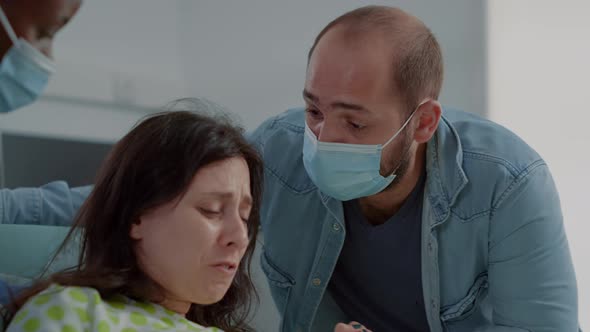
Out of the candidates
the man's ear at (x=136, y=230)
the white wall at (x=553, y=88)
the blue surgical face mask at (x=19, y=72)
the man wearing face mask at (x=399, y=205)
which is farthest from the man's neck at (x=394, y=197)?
the white wall at (x=553, y=88)

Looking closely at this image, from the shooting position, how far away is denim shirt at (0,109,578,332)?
1.46 meters

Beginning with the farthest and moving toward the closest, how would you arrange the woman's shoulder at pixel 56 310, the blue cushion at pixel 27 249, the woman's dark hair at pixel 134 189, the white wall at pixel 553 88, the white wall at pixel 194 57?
the white wall at pixel 194 57 < the white wall at pixel 553 88 < the blue cushion at pixel 27 249 < the woman's dark hair at pixel 134 189 < the woman's shoulder at pixel 56 310

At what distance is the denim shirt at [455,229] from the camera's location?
1.46 meters

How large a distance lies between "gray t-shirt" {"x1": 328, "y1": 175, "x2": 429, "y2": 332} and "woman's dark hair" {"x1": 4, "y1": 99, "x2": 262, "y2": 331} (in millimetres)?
460

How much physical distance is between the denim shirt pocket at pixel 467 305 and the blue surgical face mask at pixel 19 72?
114 cm

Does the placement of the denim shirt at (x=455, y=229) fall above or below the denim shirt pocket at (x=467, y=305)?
above

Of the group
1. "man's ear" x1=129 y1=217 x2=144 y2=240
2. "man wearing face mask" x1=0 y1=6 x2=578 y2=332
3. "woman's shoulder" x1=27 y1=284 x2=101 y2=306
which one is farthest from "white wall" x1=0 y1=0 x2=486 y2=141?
"woman's shoulder" x1=27 y1=284 x2=101 y2=306

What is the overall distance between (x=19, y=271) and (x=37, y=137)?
1333 mm

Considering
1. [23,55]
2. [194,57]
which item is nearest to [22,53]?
[23,55]

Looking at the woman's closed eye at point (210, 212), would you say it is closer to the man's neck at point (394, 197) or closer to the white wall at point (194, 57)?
the man's neck at point (394, 197)

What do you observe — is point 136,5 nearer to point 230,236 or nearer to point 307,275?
point 307,275

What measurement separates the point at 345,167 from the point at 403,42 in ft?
0.96

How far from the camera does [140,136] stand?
123 centimetres

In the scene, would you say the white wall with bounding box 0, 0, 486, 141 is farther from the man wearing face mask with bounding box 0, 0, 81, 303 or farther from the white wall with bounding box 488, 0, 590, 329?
the man wearing face mask with bounding box 0, 0, 81, 303
